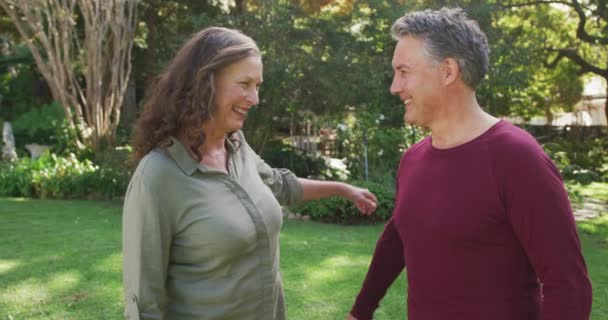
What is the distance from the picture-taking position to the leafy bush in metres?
9.25

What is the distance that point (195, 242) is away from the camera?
7.09ft

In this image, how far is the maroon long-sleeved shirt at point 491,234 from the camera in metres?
1.69

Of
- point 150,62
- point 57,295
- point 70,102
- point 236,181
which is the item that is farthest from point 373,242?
point 150,62

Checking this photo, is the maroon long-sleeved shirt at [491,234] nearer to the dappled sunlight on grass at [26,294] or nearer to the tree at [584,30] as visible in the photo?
the dappled sunlight on grass at [26,294]

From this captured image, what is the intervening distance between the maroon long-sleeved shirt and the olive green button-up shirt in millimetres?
556

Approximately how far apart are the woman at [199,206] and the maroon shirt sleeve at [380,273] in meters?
0.36

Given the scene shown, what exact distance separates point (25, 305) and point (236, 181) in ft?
11.2

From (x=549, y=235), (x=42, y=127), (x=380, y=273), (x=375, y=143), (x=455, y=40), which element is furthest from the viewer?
(x=42, y=127)

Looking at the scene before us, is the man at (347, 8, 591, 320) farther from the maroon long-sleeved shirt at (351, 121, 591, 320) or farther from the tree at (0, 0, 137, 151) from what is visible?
the tree at (0, 0, 137, 151)

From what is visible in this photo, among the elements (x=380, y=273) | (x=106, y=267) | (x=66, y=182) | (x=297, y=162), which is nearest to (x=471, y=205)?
(x=380, y=273)

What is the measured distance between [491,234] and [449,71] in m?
0.53

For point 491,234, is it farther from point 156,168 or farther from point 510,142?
point 156,168

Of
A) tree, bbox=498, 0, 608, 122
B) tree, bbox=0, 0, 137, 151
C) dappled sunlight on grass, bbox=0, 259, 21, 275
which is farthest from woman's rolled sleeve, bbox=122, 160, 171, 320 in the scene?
tree, bbox=498, 0, 608, 122

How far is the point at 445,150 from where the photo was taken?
198cm
